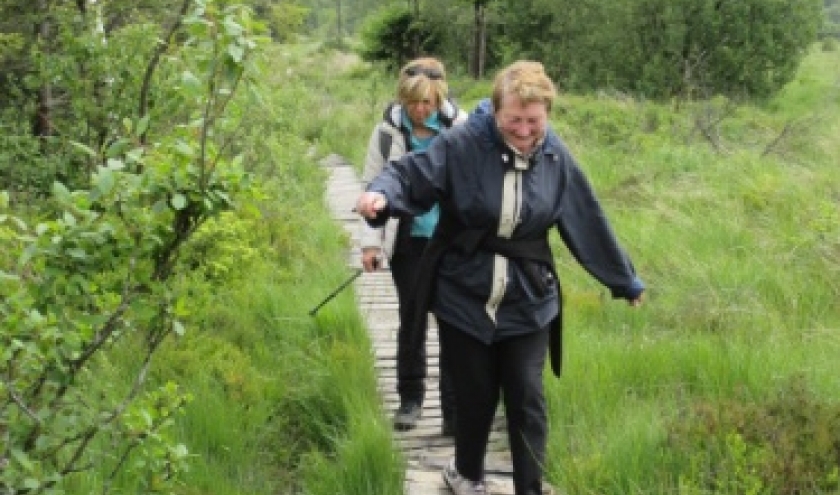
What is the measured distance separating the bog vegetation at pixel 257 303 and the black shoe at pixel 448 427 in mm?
414

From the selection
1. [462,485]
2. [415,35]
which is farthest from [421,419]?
[415,35]

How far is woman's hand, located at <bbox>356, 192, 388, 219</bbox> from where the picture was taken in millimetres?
3428

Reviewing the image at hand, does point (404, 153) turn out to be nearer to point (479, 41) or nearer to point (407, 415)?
point (407, 415)

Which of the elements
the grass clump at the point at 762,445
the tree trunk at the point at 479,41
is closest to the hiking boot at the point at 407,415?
the grass clump at the point at 762,445

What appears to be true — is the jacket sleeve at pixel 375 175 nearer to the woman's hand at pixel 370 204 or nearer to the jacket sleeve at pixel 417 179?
the jacket sleeve at pixel 417 179

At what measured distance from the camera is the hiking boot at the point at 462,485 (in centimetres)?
418

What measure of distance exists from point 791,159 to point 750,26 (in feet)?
58.3

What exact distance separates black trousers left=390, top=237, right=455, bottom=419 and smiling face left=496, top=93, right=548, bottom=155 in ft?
3.93

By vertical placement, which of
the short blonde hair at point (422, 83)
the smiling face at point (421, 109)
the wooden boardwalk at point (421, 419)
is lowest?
the wooden boardwalk at point (421, 419)

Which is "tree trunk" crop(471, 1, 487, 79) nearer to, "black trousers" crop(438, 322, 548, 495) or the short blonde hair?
the short blonde hair

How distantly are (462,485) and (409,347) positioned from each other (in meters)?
0.91

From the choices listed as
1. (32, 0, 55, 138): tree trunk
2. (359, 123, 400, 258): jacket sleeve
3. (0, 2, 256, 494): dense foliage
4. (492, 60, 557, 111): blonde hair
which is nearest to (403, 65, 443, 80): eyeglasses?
(359, 123, 400, 258): jacket sleeve

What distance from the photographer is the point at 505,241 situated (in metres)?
3.67

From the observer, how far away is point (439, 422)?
204 inches
